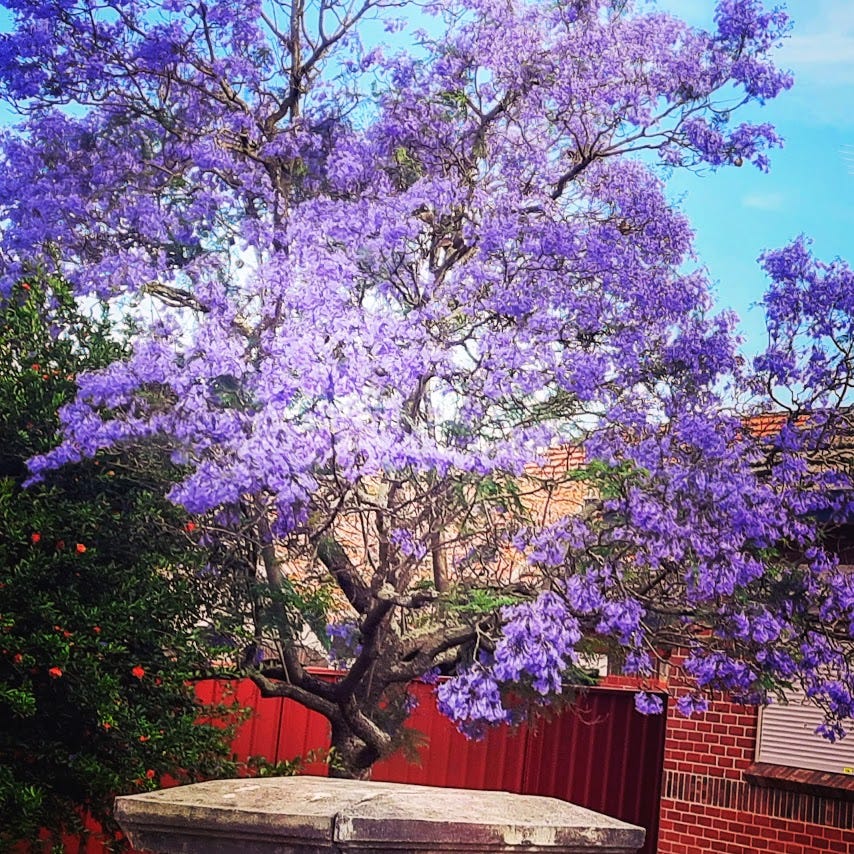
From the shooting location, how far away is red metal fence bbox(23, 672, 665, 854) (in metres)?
8.29

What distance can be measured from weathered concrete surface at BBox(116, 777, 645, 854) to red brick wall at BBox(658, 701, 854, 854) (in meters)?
5.51

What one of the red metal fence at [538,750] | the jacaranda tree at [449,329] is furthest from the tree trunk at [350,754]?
the red metal fence at [538,750]

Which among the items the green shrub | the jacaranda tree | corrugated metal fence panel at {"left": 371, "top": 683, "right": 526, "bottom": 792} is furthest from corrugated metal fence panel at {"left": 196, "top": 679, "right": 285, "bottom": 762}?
the green shrub

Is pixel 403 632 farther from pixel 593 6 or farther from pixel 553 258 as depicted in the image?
pixel 593 6

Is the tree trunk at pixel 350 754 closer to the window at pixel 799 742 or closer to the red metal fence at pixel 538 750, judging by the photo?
the red metal fence at pixel 538 750

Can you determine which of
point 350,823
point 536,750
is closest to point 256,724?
point 536,750

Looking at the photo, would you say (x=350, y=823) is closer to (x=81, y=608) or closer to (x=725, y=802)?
(x=81, y=608)

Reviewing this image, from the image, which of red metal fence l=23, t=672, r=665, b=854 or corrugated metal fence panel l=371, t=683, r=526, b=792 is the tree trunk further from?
corrugated metal fence panel l=371, t=683, r=526, b=792

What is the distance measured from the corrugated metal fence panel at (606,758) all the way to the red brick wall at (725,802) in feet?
0.73

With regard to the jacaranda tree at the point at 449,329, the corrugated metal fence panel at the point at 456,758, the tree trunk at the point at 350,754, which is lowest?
the corrugated metal fence panel at the point at 456,758

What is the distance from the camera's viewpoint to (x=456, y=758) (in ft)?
29.6

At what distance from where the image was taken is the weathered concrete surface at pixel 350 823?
2.03m

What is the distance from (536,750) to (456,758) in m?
0.63

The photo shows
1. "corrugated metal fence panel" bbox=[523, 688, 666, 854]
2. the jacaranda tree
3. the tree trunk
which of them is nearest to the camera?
the jacaranda tree
